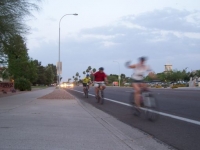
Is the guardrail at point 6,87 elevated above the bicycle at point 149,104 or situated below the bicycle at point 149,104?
above

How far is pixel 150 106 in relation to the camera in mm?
9859

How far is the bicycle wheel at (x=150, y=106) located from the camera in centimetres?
987

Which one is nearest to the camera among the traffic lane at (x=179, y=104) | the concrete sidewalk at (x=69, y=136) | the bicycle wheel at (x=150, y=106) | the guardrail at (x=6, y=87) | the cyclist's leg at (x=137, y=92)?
the concrete sidewalk at (x=69, y=136)

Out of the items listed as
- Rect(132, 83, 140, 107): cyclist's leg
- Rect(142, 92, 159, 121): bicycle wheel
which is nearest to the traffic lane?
Rect(132, 83, 140, 107): cyclist's leg

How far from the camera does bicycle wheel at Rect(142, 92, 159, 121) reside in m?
9.87

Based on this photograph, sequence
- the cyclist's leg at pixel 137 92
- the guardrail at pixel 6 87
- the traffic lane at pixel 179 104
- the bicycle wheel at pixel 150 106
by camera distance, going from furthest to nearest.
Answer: the guardrail at pixel 6 87 < the traffic lane at pixel 179 104 < the cyclist's leg at pixel 137 92 < the bicycle wheel at pixel 150 106

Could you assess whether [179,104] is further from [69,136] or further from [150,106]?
[69,136]

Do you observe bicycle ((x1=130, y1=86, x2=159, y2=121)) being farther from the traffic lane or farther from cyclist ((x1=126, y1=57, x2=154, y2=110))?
A: the traffic lane

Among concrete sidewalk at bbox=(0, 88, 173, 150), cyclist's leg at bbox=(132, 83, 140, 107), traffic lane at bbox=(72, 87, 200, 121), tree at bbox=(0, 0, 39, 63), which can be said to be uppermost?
tree at bbox=(0, 0, 39, 63)

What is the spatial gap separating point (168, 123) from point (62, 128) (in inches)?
128

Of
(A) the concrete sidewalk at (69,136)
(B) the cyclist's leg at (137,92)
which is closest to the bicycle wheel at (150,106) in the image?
(B) the cyclist's leg at (137,92)

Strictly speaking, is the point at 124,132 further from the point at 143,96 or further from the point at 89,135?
the point at 143,96

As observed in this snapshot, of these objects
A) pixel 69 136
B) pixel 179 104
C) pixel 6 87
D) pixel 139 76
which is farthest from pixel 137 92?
pixel 6 87

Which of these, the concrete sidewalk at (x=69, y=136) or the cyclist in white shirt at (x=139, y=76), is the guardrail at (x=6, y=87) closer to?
the concrete sidewalk at (x=69, y=136)
